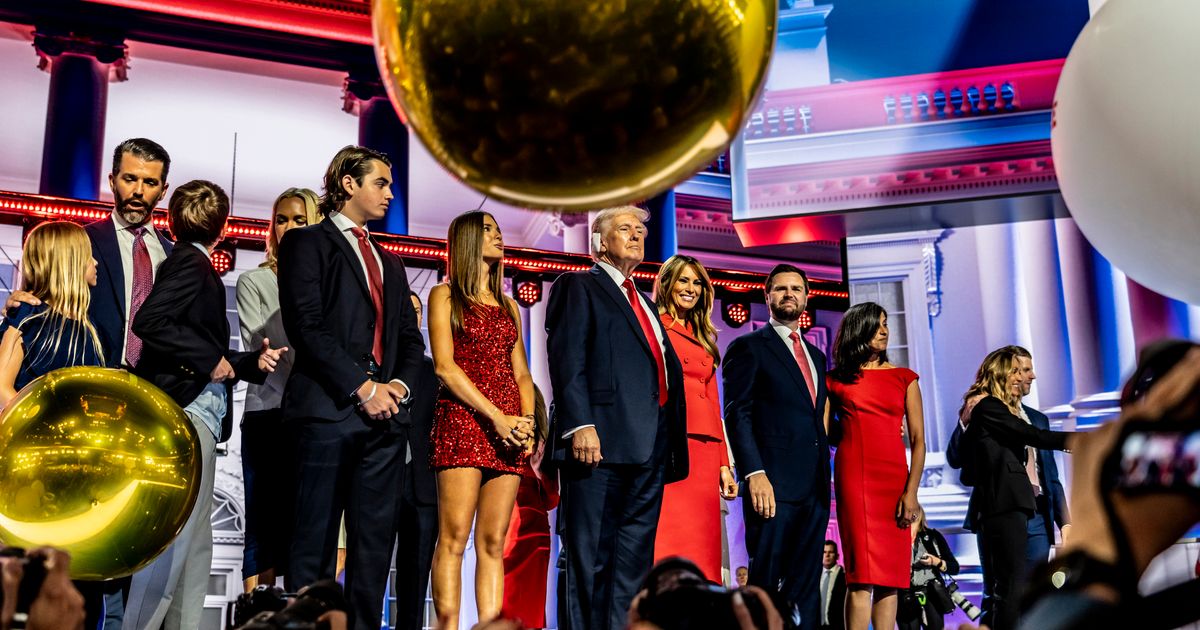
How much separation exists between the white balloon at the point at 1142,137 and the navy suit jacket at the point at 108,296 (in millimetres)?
2265

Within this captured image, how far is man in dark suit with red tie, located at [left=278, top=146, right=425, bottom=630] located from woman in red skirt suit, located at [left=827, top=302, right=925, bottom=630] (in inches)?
70.3

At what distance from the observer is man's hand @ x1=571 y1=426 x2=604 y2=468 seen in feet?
9.81

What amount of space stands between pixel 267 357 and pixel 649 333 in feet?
3.57

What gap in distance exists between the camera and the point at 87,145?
5.96 metres

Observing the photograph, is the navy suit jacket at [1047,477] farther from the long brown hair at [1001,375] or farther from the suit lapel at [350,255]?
the suit lapel at [350,255]

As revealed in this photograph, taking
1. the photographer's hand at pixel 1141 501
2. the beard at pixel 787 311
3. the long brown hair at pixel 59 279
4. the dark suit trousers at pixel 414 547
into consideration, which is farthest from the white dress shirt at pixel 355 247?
the photographer's hand at pixel 1141 501

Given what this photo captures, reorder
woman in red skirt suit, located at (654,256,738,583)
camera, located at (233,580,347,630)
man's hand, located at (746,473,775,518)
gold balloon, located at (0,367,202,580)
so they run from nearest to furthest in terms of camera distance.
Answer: camera, located at (233,580,347,630) → gold balloon, located at (0,367,202,580) → woman in red skirt suit, located at (654,256,738,583) → man's hand, located at (746,473,775,518)

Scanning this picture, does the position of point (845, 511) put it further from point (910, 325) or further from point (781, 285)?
point (910, 325)

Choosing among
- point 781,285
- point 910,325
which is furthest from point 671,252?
point 781,285

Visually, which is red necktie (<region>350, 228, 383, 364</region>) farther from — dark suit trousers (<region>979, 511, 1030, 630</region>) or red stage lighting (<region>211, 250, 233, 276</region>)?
dark suit trousers (<region>979, 511, 1030, 630</region>)

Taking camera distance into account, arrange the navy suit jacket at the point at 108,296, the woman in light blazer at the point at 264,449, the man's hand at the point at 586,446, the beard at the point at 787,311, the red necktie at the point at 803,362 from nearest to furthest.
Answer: the navy suit jacket at the point at 108,296 → the man's hand at the point at 586,446 → the woman in light blazer at the point at 264,449 → the red necktie at the point at 803,362 → the beard at the point at 787,311

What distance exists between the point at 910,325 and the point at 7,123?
5.48 metres

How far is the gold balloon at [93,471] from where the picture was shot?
174 centimetres

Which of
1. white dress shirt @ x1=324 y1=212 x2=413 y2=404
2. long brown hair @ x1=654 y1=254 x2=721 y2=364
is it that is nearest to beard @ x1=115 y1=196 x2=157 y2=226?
white dress shirt @ x1=324 y1=212 x2=413 y2=404
